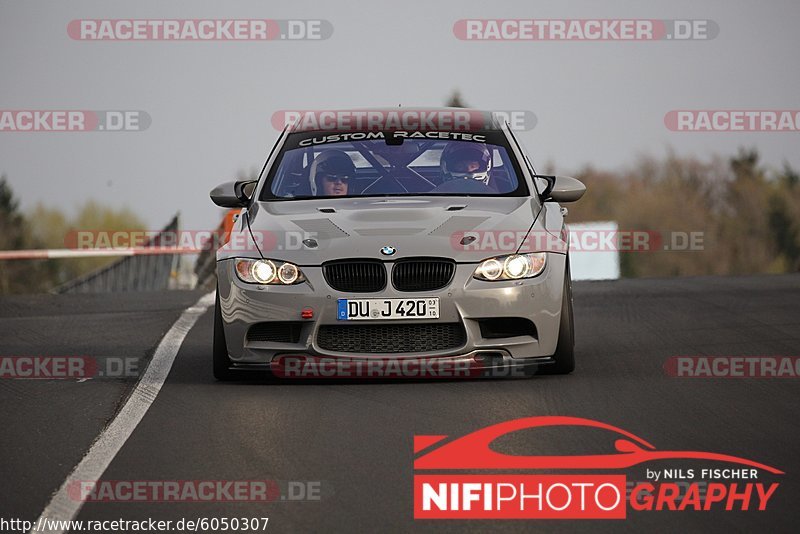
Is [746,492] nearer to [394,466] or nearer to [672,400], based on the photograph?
[394,466]

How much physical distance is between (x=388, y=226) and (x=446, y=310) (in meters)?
0.68

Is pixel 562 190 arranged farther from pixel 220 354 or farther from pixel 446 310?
pixel 220 354

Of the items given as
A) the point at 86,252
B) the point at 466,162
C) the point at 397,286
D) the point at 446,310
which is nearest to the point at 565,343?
the point at 446,310

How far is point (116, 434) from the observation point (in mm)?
7094

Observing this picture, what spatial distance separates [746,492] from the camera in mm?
5562

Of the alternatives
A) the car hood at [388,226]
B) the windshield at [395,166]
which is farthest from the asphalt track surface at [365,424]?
the windshield at [395,166]

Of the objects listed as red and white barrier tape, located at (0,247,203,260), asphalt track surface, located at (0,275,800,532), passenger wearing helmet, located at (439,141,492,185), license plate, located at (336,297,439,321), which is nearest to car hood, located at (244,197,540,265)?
license plate, located at (336,297,439,321)

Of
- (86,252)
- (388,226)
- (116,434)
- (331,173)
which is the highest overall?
(331,173)

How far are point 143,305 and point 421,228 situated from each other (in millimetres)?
7117

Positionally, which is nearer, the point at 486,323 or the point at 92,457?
the point at 92,457

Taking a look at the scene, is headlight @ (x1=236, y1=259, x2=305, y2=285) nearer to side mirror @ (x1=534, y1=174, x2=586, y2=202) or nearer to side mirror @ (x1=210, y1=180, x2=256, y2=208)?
side mirror @ (x1=210, y1=180, x2=256, y2=208)

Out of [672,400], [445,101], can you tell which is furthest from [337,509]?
[445,101]

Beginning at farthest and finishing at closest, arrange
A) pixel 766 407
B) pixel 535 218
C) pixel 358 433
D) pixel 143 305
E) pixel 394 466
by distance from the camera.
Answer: pixel 143 305, pixel 535 218, pixel 766 407, pixel 358 433, pixel 394 466

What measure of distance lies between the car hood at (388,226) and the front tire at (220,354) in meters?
0.55
